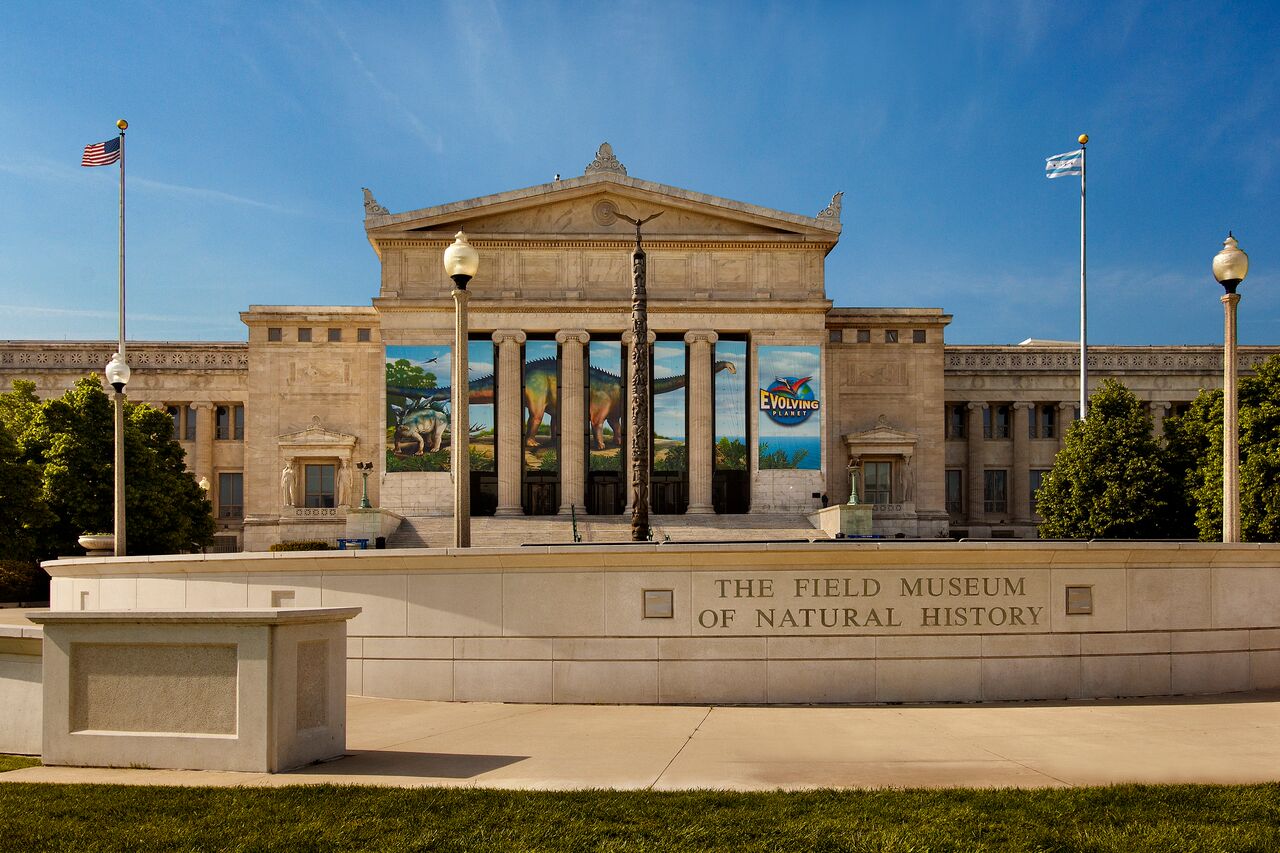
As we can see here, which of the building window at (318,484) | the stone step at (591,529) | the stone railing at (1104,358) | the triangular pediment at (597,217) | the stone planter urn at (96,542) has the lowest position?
the stone step at (591,529)

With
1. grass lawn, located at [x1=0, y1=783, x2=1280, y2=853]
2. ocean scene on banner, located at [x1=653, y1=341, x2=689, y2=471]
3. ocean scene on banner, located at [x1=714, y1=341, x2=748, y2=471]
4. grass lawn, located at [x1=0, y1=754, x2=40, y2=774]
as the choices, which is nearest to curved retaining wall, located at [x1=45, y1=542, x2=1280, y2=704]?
grass lawn, located at [x1=0, y1=754, x2=40, y2=774]

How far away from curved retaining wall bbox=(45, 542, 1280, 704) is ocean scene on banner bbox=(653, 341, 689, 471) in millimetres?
40436

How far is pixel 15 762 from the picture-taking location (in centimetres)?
1108

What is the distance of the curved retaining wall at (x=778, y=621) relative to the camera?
1512 centimetres

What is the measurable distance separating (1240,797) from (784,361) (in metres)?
47.6

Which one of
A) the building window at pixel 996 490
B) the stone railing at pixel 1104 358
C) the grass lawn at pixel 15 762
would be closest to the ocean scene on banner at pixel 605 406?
the stone railing at pixel 1104 358

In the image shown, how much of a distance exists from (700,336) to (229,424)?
101 feet

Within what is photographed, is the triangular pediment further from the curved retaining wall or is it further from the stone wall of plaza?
the curved retaining wall

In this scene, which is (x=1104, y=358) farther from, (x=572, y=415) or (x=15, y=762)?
(x=15, y=762)

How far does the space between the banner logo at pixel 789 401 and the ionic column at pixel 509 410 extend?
42.4 ft

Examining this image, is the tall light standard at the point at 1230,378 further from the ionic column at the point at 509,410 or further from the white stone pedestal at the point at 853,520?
the ionic column at the point at 509,410

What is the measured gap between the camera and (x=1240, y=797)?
9.02 metres

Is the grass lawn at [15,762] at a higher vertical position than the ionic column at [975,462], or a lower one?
lower

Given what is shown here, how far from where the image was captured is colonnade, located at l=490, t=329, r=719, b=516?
183 feet
